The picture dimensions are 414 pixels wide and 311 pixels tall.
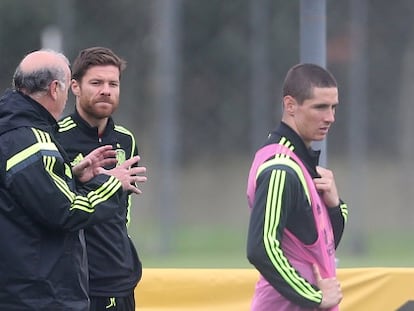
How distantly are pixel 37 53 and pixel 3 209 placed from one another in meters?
0.68

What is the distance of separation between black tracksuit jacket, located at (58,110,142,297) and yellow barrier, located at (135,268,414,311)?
505 mm

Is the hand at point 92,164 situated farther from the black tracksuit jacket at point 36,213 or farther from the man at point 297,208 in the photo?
the man at point 297,208

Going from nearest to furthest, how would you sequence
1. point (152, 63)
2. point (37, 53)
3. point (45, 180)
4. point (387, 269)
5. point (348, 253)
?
point (45, 180) < point (37, 53) < point (387, 269) < point (348, 253) < point (152, 63)

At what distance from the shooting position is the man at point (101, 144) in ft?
18.3

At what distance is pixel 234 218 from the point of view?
76.9ft

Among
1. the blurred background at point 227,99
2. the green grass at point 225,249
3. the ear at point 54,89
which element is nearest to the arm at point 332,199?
the ear at point 54,89

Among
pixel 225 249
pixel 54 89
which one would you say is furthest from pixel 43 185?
pixel 225 249

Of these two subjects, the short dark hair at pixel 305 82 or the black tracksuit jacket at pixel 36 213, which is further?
the short dark hair at pixel 305 82

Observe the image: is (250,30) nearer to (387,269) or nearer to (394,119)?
(394,119)

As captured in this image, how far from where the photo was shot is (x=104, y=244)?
5566 millimetres

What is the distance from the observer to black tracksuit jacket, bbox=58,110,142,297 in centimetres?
556

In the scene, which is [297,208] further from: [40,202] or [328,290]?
[40,202]

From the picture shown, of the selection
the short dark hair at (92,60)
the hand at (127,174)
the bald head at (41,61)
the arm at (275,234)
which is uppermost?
the short dark hair at (92,60)

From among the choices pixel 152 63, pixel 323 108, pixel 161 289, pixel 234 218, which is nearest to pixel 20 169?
pixel 323 108
